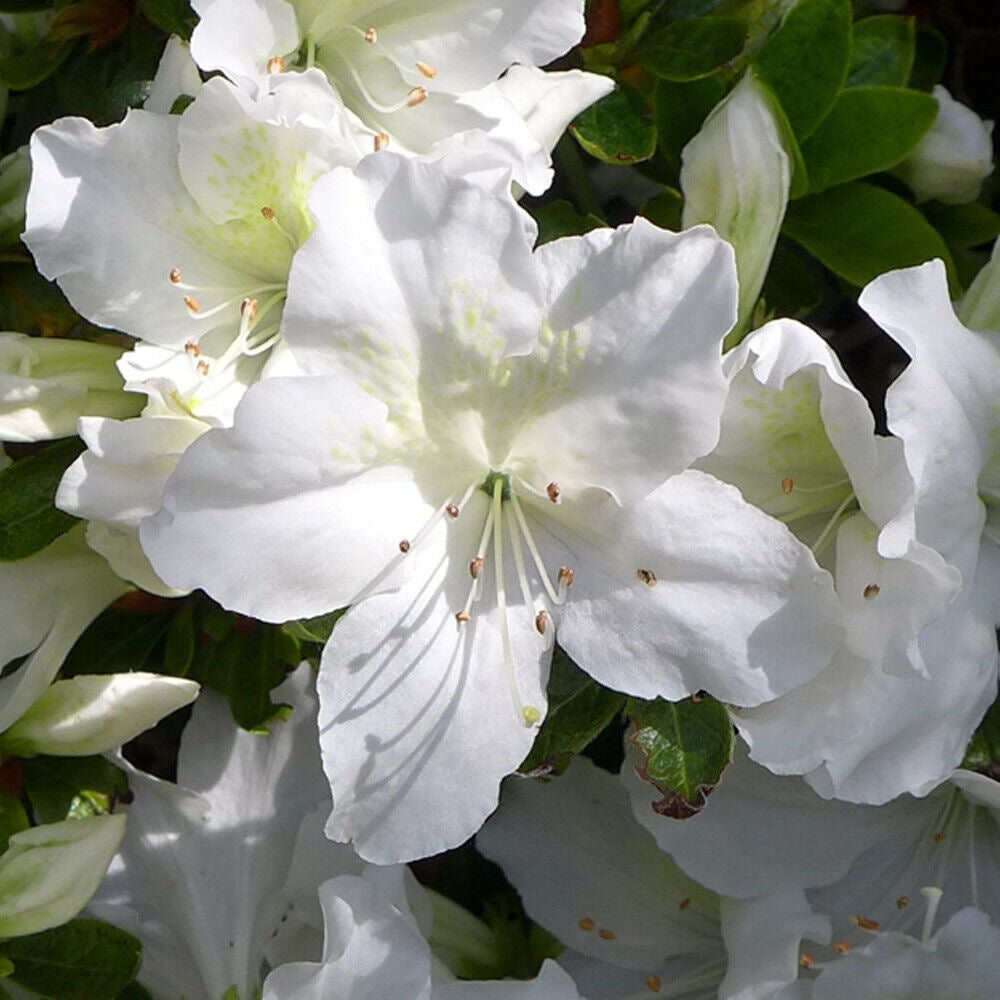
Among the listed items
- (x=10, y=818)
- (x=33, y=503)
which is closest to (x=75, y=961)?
(x=10, y=818)

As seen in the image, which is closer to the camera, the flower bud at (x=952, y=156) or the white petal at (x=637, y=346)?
the white petal at (x=637, y=346)

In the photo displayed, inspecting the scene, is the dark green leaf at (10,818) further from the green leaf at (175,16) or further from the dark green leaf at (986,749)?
the dark green leaf at (986,749)

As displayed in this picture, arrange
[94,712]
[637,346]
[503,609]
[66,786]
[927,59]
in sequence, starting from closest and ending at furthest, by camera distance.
Result: [637,346] < [503,609] < [94,712] < [66,786] < [927,59]

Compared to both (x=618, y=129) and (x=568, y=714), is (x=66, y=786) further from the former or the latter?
(x=618, y=129)

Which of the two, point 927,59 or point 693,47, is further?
point 927,59

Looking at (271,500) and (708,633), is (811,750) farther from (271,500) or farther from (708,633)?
(271,500)

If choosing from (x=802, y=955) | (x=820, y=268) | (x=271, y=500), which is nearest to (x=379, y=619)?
(x=271, y=500)

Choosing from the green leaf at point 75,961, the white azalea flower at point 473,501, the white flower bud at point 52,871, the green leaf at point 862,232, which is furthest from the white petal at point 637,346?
the green leaf at point 75,961
